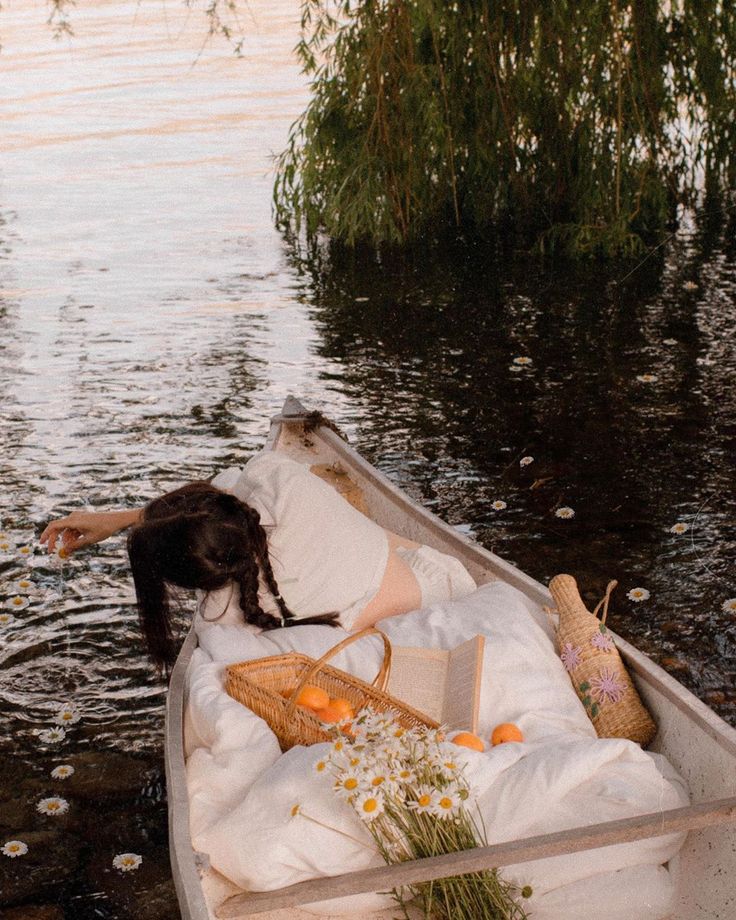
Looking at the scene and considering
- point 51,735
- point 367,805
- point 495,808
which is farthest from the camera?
point 51,735

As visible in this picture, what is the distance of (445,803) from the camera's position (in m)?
2.11

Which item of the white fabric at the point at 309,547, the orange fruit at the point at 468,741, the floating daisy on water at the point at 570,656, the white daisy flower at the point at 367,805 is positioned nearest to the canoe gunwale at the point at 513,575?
the floating daisy on water at the point at 570,656

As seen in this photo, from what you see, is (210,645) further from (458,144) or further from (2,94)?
(2,94)

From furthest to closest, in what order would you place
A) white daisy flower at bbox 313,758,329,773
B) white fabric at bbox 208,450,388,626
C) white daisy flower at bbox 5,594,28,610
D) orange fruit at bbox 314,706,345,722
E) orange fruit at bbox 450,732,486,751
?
white daisy flower at bbox 5,594,28,610, white fabric at bbox 208,450,388,626, orange fruit at bbox 314,706,345,722, orange fruit at bbox 450,732,486,751, white daisy flower at bbox 313,758,329,773

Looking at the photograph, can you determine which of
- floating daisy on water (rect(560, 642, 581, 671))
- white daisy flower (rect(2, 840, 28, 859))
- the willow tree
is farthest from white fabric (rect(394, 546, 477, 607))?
the willow tree

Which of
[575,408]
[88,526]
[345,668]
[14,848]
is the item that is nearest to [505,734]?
[345,668]

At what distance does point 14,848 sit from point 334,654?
118 cm

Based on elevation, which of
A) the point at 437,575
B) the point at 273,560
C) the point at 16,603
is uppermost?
the point at 273,560

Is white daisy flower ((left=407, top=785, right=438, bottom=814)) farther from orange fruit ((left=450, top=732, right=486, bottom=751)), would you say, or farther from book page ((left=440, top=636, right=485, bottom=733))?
book page ((left=440, top=636, right=485, bottom=733))

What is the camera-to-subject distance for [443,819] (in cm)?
→ 218

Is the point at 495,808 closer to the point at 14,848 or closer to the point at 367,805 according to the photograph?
the point at 367,805

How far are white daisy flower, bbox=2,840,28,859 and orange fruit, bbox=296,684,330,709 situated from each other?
1.06 meters

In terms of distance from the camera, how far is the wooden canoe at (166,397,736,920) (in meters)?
2.14

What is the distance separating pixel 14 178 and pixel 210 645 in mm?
10872
